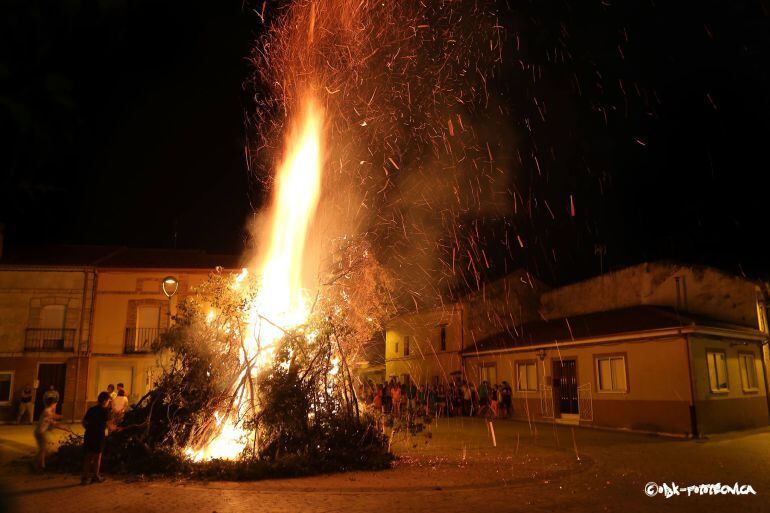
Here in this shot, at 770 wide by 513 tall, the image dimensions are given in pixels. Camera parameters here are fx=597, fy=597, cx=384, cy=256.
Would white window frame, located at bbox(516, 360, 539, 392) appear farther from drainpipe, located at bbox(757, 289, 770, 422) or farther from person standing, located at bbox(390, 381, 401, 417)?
drainpipe, located at bbox(757, 289, 770, 422)

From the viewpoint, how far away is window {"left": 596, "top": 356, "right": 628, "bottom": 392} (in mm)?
19891

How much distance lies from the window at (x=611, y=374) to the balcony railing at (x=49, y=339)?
922 inches

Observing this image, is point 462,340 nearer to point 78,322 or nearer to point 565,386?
point 565,386

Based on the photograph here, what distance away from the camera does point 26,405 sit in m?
25.4

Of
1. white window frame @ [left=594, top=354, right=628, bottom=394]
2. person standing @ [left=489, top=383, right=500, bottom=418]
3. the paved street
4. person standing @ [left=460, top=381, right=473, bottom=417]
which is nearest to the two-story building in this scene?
person standing @ [left=460, top=381, right=473, bottom=417]

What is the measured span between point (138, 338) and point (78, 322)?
2.79 meters

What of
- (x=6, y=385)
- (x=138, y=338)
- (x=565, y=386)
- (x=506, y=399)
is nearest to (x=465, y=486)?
(x=565, y=386)

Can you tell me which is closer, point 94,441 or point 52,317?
point 94,441

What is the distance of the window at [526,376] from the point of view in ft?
78.8

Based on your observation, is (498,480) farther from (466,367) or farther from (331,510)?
(466,367)

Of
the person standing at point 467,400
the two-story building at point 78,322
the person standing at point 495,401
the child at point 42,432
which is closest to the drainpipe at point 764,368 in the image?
the person standing at point 495,401

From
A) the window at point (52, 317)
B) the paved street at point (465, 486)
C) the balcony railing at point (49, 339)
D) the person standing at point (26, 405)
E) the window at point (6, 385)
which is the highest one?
the window at point (52, 317)

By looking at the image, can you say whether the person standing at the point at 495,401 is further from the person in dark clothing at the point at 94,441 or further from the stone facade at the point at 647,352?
the person in dark clothing at the point at 94,441

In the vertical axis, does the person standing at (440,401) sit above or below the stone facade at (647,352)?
below
